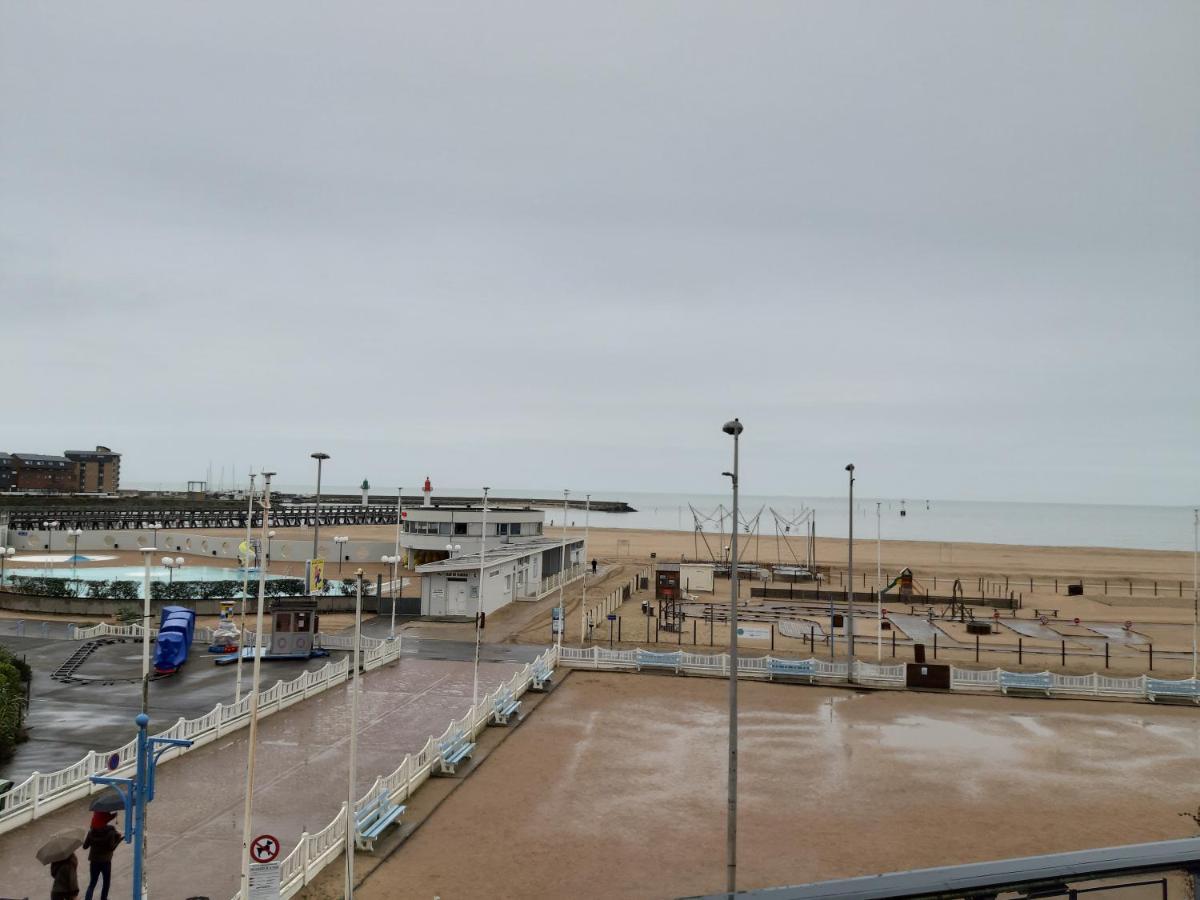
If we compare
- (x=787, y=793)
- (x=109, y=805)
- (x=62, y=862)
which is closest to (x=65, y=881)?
(x=62, y=862)

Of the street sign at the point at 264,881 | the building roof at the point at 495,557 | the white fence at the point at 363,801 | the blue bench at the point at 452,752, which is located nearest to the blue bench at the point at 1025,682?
the white fence at the point at 363,801

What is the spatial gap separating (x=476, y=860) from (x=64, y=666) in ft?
82.3

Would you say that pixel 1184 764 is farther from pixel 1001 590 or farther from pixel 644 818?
pixel 1001 590

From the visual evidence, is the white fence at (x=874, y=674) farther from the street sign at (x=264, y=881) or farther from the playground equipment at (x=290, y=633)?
the street sign at (x=264, y=881)

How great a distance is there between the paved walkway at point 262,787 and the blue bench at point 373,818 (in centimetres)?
133

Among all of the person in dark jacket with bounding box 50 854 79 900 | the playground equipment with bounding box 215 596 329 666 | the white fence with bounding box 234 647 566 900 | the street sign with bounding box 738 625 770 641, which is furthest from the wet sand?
the street sign with bounding box 738 625 770 641

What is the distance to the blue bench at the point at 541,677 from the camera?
2988 cm

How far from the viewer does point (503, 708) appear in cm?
2541

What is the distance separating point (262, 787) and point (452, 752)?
456cm

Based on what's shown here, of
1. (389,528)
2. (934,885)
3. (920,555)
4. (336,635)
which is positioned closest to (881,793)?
(934,885)

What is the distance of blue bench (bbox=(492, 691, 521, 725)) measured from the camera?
25.0 metres

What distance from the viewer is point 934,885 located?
4.36m

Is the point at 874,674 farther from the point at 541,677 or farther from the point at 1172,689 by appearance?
the point at 541,677

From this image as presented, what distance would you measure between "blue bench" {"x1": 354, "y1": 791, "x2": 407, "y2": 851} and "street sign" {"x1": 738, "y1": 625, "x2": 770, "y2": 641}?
2842 centimetres
